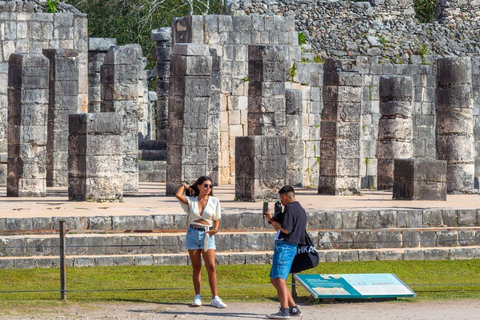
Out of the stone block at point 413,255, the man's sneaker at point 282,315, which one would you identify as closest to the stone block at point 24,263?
the man's sneaker at point 282,315

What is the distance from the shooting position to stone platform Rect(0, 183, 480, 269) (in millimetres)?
16938

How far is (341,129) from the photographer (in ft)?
83.1

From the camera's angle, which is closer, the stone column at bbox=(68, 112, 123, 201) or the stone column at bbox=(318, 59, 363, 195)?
the stone column at bbox=(68, 112, 123, 201)

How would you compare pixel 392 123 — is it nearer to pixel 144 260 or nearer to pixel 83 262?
pixel 144 260

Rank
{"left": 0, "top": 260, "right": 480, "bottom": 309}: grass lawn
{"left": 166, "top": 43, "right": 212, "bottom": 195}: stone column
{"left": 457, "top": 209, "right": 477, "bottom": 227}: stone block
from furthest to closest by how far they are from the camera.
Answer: {"left": 166, "top": 43, "right": 212, "bottom": 195}: stone column → {"left": 457, "top": 209, "right": 477, "bottom": 227}: stone block → {"left": 0, "top": 260, "right": 480, "bottom": 309}: grass lawn

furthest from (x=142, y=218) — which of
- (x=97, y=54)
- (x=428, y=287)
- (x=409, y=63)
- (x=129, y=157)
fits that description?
(x=409, y=63)

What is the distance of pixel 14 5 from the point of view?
29.4m

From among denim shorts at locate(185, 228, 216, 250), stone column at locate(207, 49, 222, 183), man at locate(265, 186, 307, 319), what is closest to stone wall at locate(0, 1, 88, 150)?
stone column at locate(207, 49, 222, 183)

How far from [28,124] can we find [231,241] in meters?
6.73

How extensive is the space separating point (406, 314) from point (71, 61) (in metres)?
14.6

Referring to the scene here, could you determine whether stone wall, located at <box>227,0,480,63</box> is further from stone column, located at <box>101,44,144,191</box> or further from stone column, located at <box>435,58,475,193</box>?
stone column, located at <box>435,58,475,193</box>

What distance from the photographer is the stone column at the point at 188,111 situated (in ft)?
75.7

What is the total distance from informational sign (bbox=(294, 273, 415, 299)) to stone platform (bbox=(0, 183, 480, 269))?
2.94 meters

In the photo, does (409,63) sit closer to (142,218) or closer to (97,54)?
(97,54)
